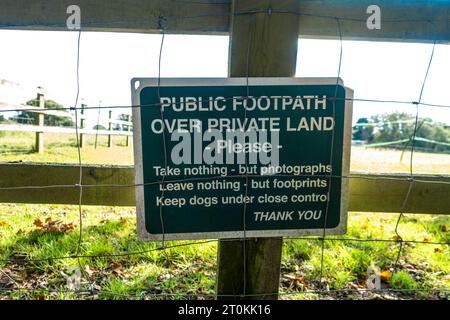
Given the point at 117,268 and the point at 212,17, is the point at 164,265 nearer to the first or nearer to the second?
the point at 117,268

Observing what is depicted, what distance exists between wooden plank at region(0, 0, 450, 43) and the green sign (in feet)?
0.82

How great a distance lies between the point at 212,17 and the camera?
1572 mm

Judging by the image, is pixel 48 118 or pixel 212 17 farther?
pixel 48 118

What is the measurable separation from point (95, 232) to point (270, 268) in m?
1.87

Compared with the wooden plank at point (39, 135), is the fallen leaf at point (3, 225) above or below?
below

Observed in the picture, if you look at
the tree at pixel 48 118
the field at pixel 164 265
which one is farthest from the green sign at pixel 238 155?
the tree at pixel 48 118

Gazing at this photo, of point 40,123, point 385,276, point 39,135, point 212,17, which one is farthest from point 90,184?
point 40,123

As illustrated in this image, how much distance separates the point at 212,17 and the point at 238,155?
623 mm

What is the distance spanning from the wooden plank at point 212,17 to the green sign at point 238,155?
25 cm

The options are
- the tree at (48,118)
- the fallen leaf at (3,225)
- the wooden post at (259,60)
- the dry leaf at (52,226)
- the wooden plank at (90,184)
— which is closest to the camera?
the wooden post at (259,60)

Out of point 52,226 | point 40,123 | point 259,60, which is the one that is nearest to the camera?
point 259,60

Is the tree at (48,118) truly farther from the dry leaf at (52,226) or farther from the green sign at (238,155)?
the green sign at (238,155)

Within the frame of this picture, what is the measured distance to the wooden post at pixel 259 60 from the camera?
1506 mm

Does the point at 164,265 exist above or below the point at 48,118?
below
